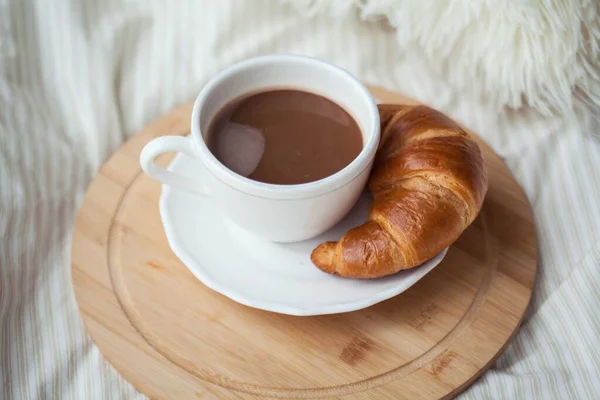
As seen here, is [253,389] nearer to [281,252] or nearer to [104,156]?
[281,252]


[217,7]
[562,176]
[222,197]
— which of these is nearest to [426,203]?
[222,197]

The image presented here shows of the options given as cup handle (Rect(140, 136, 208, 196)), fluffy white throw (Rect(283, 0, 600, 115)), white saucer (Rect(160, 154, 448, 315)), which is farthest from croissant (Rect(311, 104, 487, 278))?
fluffy white throw (Rect(283, 0, 600, 115))

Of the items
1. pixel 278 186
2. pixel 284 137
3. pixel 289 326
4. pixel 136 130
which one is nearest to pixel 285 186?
pixel 278 186

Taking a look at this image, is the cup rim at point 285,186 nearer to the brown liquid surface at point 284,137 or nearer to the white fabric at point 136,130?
the brown liquid surface at point 284,137

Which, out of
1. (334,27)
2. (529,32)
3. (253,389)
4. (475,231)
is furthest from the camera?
(334,27)

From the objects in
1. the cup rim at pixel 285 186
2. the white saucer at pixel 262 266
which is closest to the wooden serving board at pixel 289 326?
the white saucer at pixel 262 266
